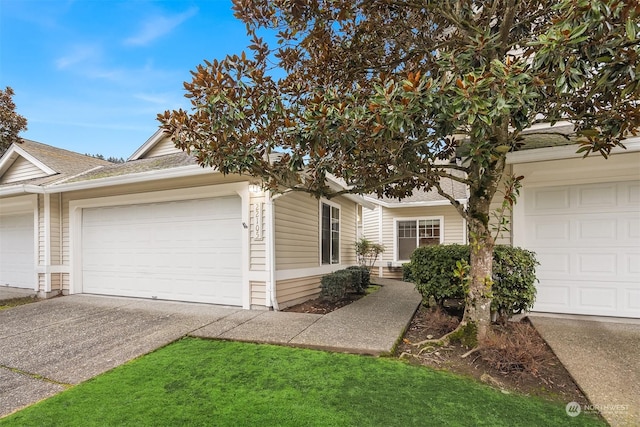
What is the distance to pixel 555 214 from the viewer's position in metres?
5.45

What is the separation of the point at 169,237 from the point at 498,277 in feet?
21.5

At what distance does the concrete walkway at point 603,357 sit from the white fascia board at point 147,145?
1053cm

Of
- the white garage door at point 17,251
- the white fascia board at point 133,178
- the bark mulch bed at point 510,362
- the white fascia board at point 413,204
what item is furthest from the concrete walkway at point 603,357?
the white garage door at point 17,251

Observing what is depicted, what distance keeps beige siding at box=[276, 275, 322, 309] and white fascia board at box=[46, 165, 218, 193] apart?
2719mm

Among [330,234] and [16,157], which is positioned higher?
[16,157]

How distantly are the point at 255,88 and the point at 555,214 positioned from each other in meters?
5.15

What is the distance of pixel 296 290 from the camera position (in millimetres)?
7324

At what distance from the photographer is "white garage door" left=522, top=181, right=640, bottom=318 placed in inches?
200

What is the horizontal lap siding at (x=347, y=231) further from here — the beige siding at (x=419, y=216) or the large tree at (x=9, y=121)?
the large tree at (x=9, y=121)

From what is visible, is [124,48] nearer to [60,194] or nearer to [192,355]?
[60,194]

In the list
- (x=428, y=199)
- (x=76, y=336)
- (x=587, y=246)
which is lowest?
(x=76, y=336)

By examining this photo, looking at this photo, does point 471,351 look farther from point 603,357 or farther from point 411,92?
point 411,92

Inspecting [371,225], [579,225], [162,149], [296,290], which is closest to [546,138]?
[579,225]

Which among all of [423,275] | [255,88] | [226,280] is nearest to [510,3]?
[255,88]
